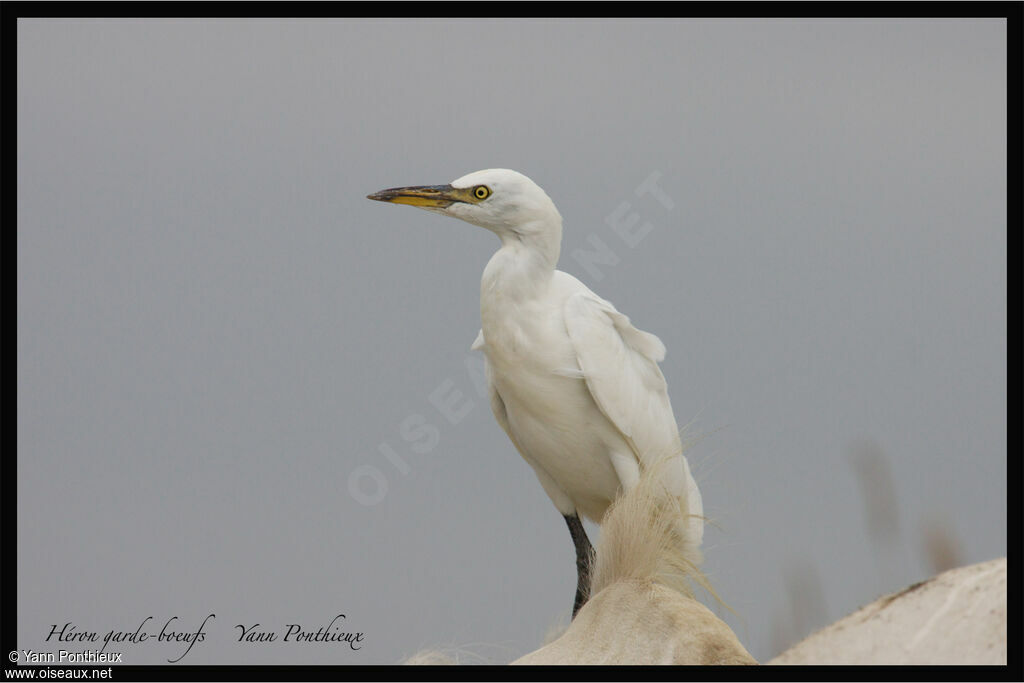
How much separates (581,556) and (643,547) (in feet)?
5.97

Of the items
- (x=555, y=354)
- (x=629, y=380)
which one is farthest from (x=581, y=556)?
(x=555, y=354)

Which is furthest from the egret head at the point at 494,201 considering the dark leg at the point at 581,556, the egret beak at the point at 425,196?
the dark leg at the point at 581,556

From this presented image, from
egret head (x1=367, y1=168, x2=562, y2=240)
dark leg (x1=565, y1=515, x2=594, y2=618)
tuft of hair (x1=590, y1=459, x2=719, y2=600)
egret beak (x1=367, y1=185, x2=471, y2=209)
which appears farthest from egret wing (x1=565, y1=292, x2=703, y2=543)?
tuft of hair (x1=590, y1=459, x2=719, y2=600)

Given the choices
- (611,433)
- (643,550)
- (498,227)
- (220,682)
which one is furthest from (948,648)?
(498,227)

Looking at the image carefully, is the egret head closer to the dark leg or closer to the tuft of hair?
the tuft of hair

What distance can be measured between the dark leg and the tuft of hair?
1.36 meters

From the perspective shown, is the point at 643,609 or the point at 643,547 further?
the point at 643,547

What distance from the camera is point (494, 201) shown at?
221 inches

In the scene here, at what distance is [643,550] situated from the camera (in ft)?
14.3

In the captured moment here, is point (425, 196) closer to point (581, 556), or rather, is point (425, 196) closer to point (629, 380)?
point (629, 380)

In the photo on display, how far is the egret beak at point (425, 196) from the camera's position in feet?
18.4

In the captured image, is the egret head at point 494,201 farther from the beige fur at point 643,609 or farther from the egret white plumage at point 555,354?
the beige fur at point 643,609

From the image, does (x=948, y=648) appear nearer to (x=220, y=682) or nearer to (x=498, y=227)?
(x=220, y=682)

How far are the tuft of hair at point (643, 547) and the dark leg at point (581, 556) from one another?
4.46 ft
